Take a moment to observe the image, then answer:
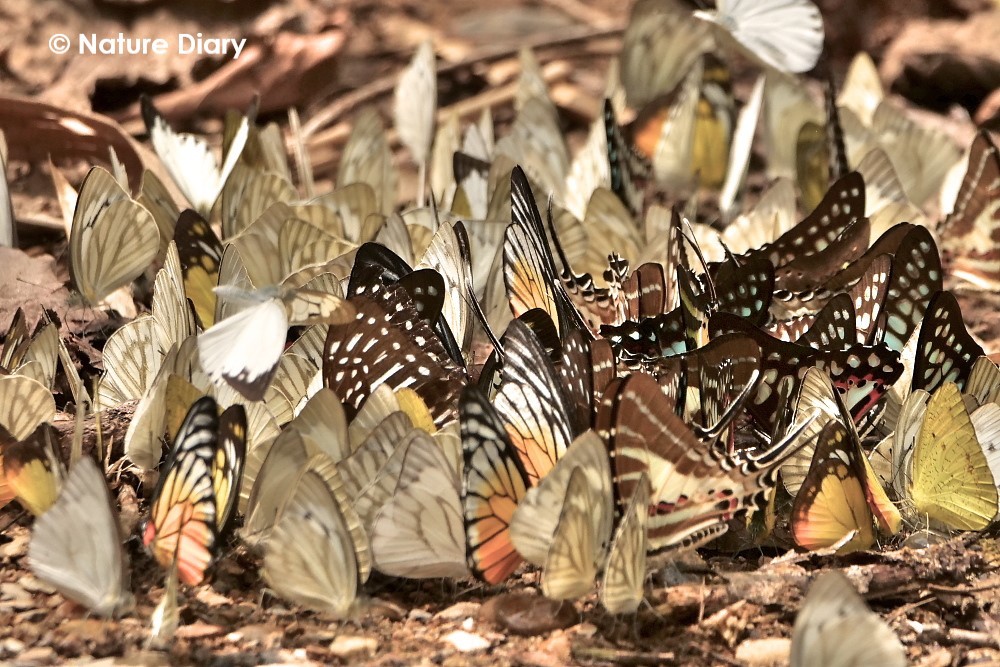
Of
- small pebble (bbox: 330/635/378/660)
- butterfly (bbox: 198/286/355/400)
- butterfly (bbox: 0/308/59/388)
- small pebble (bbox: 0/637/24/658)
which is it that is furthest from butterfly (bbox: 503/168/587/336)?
small pebble (bbox: 0/637/24/658)

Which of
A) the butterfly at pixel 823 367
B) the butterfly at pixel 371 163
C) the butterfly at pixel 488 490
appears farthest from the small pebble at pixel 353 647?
the butterfly at pixel 371 163

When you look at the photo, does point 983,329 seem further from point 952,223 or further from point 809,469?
point 809,469

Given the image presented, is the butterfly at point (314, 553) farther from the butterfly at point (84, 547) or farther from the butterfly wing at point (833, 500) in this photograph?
the butterfly wing at point (833, 500)

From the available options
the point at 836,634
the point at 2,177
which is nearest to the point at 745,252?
the point at 836,634

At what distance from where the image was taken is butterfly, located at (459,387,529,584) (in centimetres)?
139

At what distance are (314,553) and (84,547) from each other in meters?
0.26

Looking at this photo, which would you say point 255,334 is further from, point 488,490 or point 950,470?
point 950,470

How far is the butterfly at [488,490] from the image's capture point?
4.56 ft

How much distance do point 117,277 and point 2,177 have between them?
0.30 meters

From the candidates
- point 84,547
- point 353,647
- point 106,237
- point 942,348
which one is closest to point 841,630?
point 353,647

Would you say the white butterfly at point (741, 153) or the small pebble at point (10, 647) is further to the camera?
the white butterfly at point (741, 153)

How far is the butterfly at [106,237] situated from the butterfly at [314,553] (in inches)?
28.9

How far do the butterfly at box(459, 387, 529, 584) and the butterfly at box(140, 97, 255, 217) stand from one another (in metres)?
1.13

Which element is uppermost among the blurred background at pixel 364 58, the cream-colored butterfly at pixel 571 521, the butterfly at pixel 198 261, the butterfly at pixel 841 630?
the blurred background at pixel 364 58
